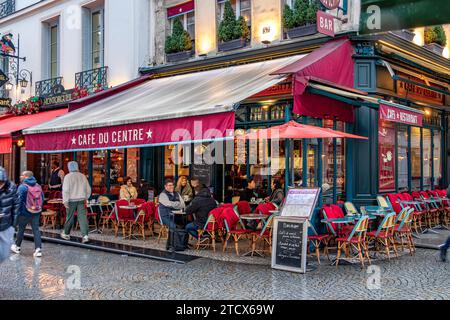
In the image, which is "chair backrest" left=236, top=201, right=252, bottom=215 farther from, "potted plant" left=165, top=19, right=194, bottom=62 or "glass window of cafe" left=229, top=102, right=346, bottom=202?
"potted plant" left=165, top=19, right=194, bottom=62

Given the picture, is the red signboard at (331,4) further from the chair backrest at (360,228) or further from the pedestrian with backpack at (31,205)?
the pedestrian with backpack at (31,205)

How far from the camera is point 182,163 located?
566 inches

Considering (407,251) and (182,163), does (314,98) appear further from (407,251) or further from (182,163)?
(182,163)

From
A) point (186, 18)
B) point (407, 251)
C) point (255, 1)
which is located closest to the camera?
point (407, 251)

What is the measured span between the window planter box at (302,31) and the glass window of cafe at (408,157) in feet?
8.58

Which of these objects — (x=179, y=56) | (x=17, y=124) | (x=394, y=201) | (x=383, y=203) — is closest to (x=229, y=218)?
(x=383, y=203)

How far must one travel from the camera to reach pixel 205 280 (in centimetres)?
718

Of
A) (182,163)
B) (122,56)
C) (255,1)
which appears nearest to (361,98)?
(255,1)

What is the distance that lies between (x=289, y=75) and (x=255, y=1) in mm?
4420

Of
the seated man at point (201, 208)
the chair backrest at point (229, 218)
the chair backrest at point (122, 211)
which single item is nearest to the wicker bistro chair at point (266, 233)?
the chair backrest at point (229, 218)

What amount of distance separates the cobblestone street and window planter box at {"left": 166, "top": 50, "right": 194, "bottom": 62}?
683 centimetres

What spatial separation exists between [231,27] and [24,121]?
7.93m

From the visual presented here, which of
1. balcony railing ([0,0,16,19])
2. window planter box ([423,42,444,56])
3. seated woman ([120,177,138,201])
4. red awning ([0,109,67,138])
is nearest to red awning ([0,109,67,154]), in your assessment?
red awning ([0,109,67,138])
